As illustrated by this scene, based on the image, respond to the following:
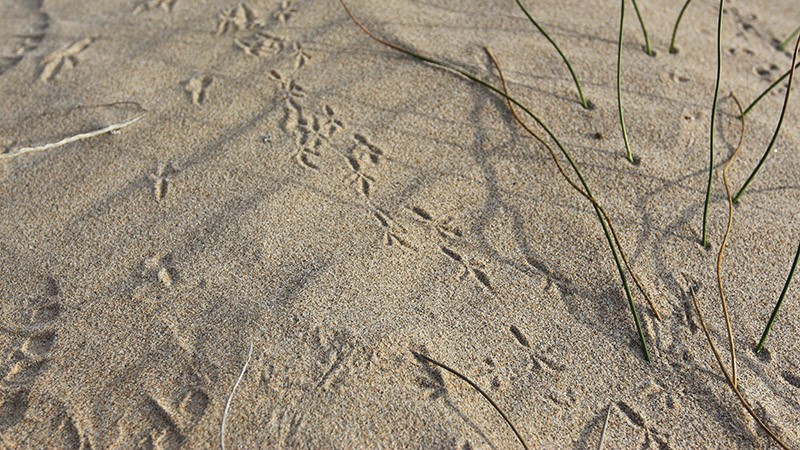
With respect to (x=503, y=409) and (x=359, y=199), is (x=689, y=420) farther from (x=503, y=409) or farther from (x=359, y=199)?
(x=359, y=199)

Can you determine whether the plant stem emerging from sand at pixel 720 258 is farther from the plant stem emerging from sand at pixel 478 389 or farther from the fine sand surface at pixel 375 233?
the plant stem emerging from sand at pixel 478 389

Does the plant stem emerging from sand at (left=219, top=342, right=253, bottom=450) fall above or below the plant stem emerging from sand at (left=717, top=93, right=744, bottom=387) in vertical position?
below

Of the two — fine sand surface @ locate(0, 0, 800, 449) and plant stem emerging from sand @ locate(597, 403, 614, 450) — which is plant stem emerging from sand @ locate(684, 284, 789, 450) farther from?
plant stem emerging from sand @ locate(597, 403, 614, 450)

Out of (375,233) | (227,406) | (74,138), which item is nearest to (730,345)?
(375,233)

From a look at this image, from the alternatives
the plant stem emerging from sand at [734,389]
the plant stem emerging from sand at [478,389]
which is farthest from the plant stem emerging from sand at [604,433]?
the plant stem emerging from sand at [734,389]

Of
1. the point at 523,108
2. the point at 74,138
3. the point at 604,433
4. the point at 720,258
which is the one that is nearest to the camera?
the point at 604,433

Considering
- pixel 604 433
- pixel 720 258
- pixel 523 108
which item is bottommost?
pixel 604 433

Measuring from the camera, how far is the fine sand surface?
137cm

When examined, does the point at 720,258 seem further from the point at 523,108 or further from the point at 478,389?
the point at 478,389

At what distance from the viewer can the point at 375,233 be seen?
172cm

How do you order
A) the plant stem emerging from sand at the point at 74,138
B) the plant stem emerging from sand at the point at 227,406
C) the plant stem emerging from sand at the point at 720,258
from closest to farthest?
the plant stem emerging from sand at the point at 227,406, the plant stem emerging from sand at the point at 720,258, the plant stem emerging from sand at the point at 74,138

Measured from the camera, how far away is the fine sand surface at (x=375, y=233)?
1.37 meters

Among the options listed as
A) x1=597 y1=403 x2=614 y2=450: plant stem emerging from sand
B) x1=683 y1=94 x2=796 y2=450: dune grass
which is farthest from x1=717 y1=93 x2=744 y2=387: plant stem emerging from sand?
x1=597 y1=403 x2=614 y2=450: plant stem emerging from sand

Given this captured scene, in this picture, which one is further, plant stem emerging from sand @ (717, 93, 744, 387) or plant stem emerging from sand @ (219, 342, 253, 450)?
plant stem emerging from sand @ (717, 93, 744, 387)
